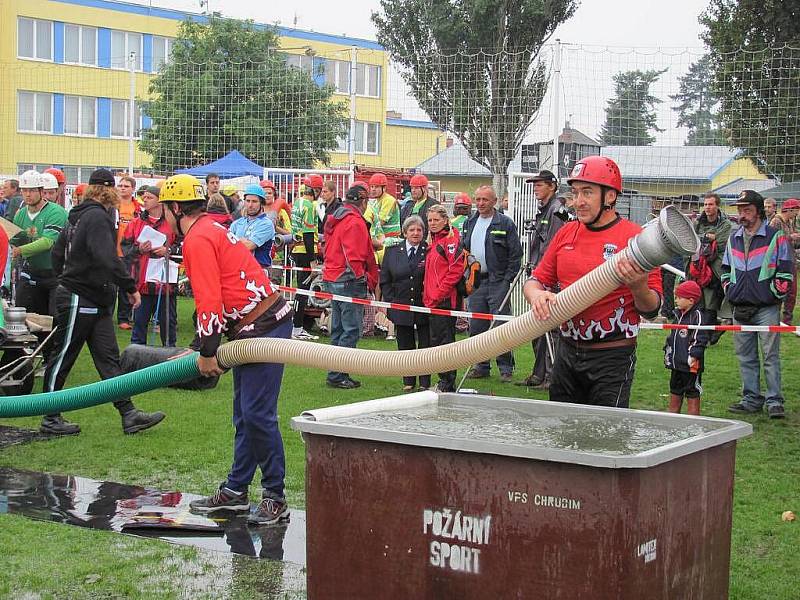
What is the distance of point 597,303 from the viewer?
18.3 ft

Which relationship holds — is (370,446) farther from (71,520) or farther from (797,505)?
(797,505)

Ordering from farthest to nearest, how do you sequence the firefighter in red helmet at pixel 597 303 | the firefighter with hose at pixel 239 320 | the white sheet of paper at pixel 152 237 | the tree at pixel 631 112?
the tree at pixel 631 112 → the white sheet of paper at pixel 152 237 → the firefighter with hose at pixel 239 320 → the firefighter in red helmet at pixel 597 303

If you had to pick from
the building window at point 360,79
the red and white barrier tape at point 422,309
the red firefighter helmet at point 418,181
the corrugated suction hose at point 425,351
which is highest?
the building window at point 360,79

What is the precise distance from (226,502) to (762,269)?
589cm

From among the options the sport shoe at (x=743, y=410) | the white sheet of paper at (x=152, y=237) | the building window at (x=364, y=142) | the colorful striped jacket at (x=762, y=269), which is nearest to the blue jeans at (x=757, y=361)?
the sport shoe at (x=743, y=410)

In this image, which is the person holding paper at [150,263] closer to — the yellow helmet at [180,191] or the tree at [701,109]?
the yellow helmet at [180,191]

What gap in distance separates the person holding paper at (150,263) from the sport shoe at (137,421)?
154 inches

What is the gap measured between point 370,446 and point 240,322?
2529mm

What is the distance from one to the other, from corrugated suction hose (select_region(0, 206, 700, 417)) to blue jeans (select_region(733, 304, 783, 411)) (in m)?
5.65

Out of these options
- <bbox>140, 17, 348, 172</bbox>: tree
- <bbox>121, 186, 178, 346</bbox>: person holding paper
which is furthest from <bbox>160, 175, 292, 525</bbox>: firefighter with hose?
<bbox>140, 17, 348, 172</bbox>: tree

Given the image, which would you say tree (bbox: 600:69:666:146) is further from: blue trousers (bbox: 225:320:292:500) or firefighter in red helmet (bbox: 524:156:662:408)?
blue trousers (bbox: 225:320:292:500)

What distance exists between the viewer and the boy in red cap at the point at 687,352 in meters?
9.48

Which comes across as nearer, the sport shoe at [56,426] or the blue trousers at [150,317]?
the sport shoe at [56,426]

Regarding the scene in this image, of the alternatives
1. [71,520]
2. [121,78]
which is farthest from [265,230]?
[121,78]
